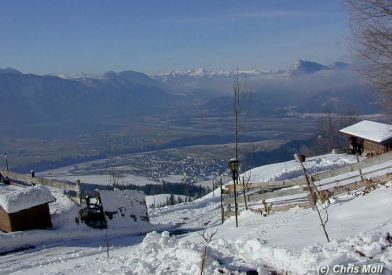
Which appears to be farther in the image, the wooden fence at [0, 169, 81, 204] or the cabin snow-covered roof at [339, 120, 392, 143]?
the cabin snow-covered roof at [339, 120, 392, 143]

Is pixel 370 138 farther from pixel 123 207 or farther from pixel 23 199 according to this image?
pixel 23 199

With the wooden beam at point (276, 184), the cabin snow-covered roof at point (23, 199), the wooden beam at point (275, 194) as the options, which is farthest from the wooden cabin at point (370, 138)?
the cabin snow-covered roof at point (23, 199)

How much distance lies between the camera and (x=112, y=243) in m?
18.1

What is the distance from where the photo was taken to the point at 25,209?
19.0 meters

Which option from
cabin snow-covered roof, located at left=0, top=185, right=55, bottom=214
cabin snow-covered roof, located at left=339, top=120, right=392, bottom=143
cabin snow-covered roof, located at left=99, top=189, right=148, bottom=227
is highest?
cabin snow-covered roof, located at left=0, top=185, right=55, bottom=214

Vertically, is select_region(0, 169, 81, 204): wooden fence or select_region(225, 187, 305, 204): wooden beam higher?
select_region(225, 187, 305, 204): wooden beam

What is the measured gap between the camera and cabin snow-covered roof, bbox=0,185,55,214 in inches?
741

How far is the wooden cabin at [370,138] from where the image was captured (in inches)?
1484

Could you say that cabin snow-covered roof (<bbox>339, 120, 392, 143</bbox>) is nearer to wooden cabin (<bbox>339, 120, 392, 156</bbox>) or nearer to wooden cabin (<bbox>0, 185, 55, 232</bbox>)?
wooden cabin (<bbox>339, 120, 392, 156</bbox>)

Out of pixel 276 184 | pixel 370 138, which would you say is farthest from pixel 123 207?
pixel 370 138

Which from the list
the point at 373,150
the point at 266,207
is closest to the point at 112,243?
the point at 266,207

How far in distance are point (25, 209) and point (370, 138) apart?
91.5 ft

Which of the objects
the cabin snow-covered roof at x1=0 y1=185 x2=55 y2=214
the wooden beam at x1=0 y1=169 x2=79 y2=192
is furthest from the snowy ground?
the wooden beam at x1=0 y1=169 x2=79 y2=192

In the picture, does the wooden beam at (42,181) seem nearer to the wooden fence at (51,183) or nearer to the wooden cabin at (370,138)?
the wooden fence at (51,183)
